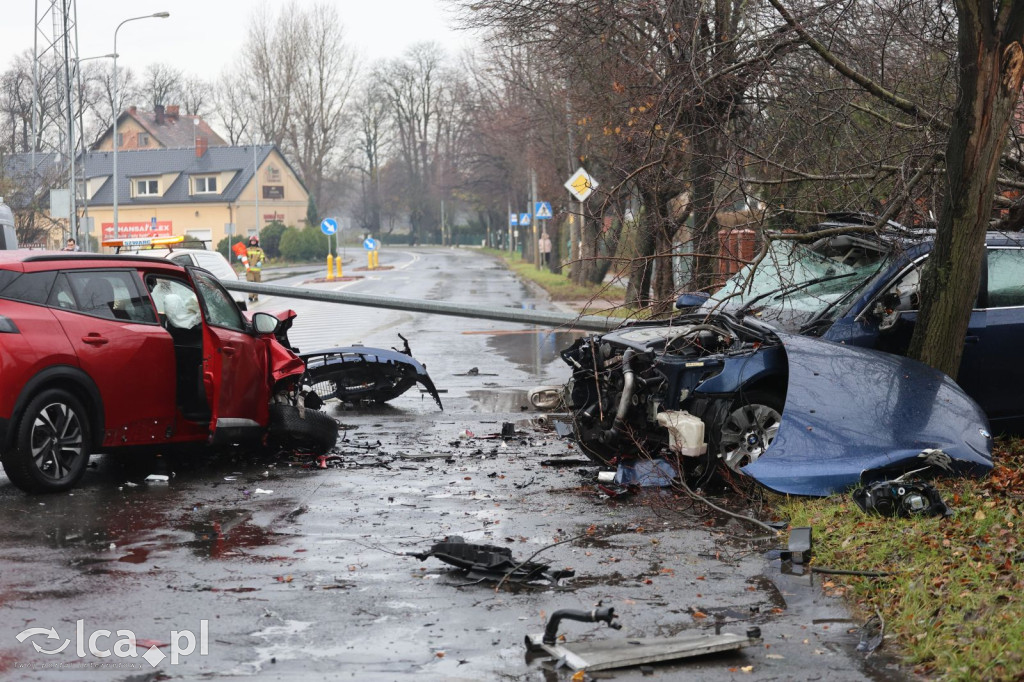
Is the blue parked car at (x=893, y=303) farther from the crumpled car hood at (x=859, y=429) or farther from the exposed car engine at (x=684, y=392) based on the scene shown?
the crumpled car hood at (x=859, y=429)

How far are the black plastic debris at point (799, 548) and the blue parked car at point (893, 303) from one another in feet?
8.79

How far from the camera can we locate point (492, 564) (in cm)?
629

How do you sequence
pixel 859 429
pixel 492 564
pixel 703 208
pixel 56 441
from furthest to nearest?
1. pixel 703 208
2. pixel 56 441
3. pixel 859 429
4. pixel 492 564

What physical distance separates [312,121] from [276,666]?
98.1m

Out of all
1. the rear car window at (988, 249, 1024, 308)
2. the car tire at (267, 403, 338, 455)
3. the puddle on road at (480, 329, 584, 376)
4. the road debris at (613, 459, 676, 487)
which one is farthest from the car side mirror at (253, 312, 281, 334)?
the puddle on road at (480, 329, 584, 376)

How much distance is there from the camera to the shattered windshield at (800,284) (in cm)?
941

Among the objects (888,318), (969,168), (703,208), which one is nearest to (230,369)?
(703,208)

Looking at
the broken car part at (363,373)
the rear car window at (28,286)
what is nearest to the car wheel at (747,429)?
the rear car window at (28,286)

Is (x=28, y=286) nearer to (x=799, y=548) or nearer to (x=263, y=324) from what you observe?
(x=263, y=324)

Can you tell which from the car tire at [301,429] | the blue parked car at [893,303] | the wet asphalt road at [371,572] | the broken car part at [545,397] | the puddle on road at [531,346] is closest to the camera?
the wet asphalt road at [371,572]

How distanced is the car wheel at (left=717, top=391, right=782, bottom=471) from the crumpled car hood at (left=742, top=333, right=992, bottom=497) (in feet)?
1.62

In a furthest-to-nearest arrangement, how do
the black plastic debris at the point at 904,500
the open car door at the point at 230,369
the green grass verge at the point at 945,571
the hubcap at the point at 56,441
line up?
the open car door at the point at 230,369 → the hubcap at the point at 56,441 → the black plastic debris at the point at 904,500 → the green grass verge at the point at 945,571

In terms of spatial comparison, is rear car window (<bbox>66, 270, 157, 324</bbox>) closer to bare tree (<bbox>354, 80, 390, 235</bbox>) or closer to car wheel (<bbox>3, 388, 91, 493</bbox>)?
car wheel (<bbox>3, 388, 91, 493</bbox>)

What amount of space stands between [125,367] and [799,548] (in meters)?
5.20
